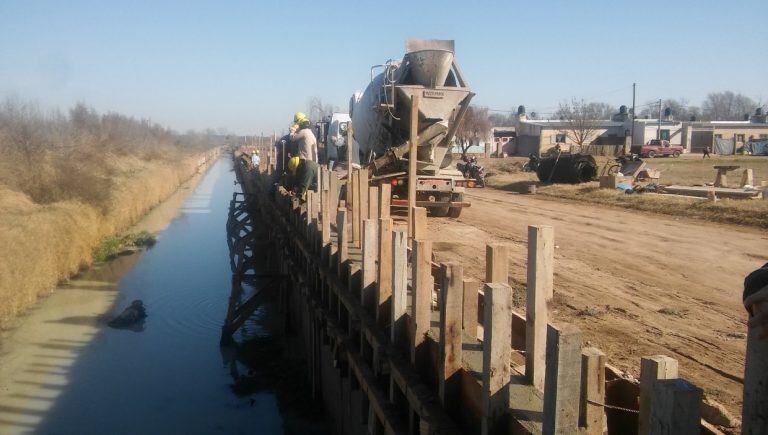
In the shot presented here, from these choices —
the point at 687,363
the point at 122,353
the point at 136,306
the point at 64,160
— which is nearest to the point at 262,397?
the point at 122,353

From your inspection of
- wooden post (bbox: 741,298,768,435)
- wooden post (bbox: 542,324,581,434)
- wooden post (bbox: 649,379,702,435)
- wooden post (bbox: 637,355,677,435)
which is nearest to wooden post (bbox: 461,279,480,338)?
wooden post (bbox: 542,324,581,434)

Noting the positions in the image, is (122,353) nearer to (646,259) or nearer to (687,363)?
(646,259)

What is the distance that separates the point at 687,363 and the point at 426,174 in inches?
362

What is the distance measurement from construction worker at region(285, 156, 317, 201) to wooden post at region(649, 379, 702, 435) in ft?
28.8

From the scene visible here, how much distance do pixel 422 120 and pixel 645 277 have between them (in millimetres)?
5898

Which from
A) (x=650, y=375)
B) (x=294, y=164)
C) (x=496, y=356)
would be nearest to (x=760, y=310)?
(x=650, y=375)

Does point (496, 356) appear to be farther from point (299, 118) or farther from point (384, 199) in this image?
point (299, 118)

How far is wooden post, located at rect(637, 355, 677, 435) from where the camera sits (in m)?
2.14

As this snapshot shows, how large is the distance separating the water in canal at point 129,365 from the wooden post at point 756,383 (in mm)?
8128

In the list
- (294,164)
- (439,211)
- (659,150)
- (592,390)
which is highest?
(659,150)

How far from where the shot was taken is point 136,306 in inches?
575

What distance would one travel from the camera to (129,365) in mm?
12023

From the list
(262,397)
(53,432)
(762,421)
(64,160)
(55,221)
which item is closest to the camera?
(762,421)

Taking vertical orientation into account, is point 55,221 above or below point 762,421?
below
